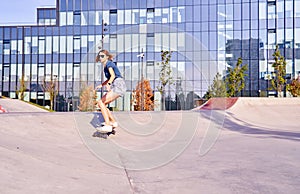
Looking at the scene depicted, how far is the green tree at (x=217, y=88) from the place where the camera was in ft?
116

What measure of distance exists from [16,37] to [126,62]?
18.5 metres

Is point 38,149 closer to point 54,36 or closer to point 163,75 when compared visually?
point 163,75

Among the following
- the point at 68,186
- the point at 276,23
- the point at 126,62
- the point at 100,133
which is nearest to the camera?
the point at 68,186

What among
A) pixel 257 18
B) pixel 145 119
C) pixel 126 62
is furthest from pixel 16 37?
pixel 145 119

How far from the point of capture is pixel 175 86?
39.2m

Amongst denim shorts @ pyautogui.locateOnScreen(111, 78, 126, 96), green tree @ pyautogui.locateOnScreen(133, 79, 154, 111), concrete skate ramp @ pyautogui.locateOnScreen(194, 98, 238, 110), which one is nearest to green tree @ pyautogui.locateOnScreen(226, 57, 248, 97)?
green tree @ pyautogui.locateOnScreen(133, 79, 154, 111)

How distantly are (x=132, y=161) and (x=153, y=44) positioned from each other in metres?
36.8

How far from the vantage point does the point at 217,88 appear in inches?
1425

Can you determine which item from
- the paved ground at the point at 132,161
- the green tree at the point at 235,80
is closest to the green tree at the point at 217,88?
the green tree at the point at 235,80

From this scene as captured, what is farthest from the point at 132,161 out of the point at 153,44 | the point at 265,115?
the point at 153,44

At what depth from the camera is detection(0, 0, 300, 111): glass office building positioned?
39.3m

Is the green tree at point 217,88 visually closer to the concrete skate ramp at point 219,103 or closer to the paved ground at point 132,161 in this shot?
the concrete skate ramp at point 219,103

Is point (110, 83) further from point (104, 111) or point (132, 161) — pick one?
point (132, 161)

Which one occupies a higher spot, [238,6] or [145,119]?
[238,6]
